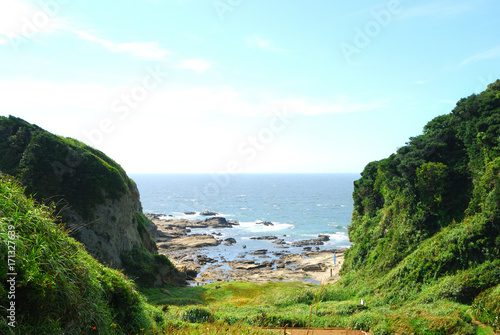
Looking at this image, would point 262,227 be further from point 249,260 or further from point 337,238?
point 249,260

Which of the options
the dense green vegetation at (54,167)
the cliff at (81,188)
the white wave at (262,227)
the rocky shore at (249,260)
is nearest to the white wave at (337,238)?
the rocky shore at (249,260)

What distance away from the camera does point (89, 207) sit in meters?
34.8

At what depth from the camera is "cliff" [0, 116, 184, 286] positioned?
33.0 m

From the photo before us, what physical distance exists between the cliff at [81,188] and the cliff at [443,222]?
2569 centimetres

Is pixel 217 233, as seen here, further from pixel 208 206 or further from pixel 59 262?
pixel 59 262

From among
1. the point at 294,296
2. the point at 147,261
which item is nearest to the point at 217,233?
the point at 147,261

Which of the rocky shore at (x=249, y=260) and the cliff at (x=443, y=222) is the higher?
the cliff at (x=443, y=222)

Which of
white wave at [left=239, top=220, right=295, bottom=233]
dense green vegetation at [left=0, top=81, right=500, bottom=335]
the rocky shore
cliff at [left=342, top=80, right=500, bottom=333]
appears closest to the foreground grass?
dense green vegetation at [left=0, top=81, right=500, bottom=335]

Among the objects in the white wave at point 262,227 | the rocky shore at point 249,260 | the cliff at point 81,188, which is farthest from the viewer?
the white wave at point 262,227

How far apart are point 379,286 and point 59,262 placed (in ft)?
95.1

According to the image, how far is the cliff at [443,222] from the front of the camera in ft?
72.2

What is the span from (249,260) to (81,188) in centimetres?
4002

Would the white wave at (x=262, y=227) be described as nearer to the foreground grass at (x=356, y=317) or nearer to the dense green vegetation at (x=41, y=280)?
the foreground grass at (x=356, y=317)

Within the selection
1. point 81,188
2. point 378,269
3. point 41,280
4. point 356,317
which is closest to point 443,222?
point 378,269
